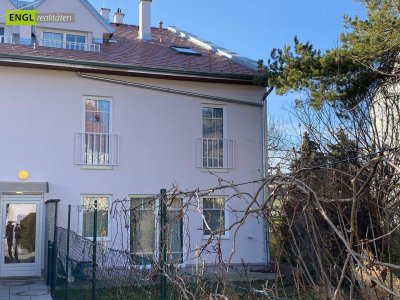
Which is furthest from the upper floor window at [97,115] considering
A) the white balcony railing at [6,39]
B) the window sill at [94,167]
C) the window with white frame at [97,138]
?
the white balcony railing at [6,39]

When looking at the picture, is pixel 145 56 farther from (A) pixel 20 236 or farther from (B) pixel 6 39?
(A) pixel 20 236

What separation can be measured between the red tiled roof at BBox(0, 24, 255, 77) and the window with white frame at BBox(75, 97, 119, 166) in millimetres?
1346

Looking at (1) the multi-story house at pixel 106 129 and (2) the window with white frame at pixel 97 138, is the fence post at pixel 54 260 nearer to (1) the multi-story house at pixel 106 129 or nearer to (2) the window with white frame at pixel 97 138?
(1) the multi-story house at pixel 106 129

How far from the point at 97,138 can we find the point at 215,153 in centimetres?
373

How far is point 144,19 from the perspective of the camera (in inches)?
814

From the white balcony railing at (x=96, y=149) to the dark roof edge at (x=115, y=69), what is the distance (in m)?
1.91

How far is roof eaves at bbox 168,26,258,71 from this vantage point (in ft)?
57.7

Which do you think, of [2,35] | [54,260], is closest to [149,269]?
[54,260]

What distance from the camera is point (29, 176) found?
14656 millimetres

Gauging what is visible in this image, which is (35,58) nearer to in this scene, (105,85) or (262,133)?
(105,85)

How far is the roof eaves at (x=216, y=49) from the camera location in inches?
692

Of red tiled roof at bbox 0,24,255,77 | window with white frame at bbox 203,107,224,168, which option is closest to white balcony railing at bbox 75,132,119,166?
red tiled roof at bbox 0,24,255,77

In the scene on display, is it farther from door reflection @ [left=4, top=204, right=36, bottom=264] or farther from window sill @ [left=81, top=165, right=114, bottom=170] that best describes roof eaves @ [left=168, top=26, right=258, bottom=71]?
door reflection @ [left=4, top=204, right=36, bottom=264]

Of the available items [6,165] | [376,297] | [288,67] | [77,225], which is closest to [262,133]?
[288,67]
